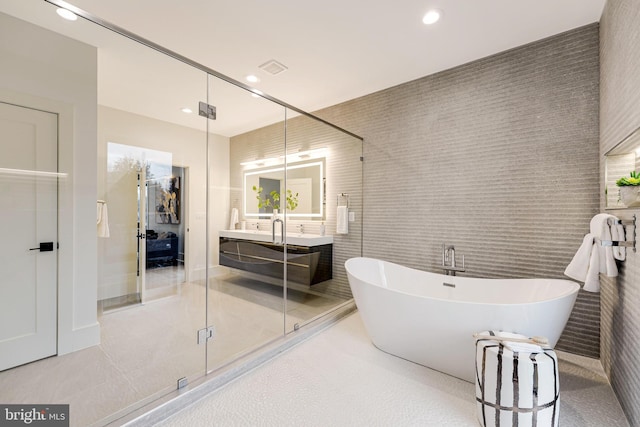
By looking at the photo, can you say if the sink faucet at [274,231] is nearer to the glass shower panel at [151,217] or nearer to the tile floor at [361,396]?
the glass shower panel at [151,217]

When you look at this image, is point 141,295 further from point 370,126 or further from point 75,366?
point 370,126

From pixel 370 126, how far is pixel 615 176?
92.8 inches

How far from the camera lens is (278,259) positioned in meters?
3.11

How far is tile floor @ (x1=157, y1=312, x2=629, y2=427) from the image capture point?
159cm

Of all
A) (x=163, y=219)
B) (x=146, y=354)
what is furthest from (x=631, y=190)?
(x=146, y=354)

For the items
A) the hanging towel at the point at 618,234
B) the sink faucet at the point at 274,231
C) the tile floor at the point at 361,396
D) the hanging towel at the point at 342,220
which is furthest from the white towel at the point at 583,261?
the sink faucet at the point at 274,231

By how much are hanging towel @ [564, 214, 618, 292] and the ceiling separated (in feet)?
5.48

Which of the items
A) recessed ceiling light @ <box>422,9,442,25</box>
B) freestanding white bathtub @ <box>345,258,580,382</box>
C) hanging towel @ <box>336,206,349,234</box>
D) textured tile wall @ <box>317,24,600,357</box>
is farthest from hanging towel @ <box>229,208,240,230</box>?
recessed ceiling light @ <box>422,9,442,25</box>

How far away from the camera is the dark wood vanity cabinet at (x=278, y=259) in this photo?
8.78 feet

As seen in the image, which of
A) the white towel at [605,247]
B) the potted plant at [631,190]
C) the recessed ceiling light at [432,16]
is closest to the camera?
the potted plant at [631,190]

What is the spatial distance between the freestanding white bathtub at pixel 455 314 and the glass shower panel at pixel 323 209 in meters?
0.85

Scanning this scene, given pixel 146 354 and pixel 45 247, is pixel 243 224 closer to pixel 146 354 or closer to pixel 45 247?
pixel 146 354

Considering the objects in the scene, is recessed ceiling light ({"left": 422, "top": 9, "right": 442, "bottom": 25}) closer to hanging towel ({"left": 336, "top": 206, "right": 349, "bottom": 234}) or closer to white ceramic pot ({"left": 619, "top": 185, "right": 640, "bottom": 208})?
white ceramic pot ({"left": 619, "top": 185, "right": 640, "bottom": 208})

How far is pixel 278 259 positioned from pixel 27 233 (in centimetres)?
202
